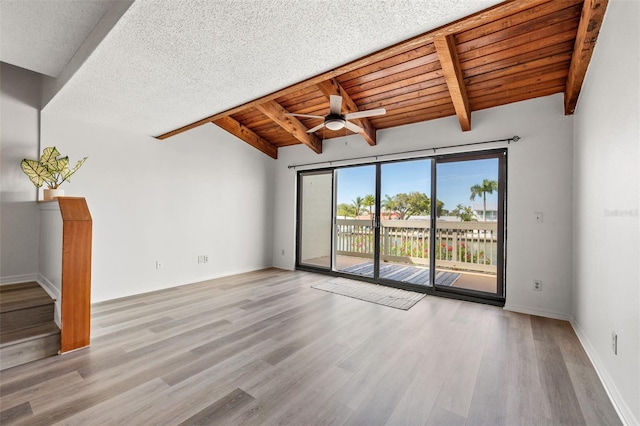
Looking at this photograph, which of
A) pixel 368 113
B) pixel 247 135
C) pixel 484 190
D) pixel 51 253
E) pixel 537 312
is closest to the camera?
pixel 51 253

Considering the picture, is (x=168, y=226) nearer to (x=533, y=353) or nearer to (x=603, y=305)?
(x=533, y=353)

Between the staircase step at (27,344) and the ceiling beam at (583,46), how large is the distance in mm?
4926

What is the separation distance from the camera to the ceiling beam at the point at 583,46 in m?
2.08

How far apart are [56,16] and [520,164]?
476cm

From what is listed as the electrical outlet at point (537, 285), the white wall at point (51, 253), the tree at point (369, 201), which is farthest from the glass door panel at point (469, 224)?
the white wall at point (51, 253)

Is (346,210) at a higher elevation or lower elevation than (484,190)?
lower

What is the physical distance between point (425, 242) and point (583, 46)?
3.84m

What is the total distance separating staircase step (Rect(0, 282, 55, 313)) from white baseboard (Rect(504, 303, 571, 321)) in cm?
500

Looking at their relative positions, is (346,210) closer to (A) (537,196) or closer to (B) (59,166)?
(A) (537,196)

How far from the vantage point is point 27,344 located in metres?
2.19

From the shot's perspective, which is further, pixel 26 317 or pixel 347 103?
pixel 347 103

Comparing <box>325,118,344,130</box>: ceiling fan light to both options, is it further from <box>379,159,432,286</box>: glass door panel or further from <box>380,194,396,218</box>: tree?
<box>380,194,396,218</box>: tree

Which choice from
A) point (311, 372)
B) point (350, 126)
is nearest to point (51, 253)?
point (311, 372)

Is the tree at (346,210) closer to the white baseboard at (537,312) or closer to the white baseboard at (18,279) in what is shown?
the white baseboard at (537,312)
